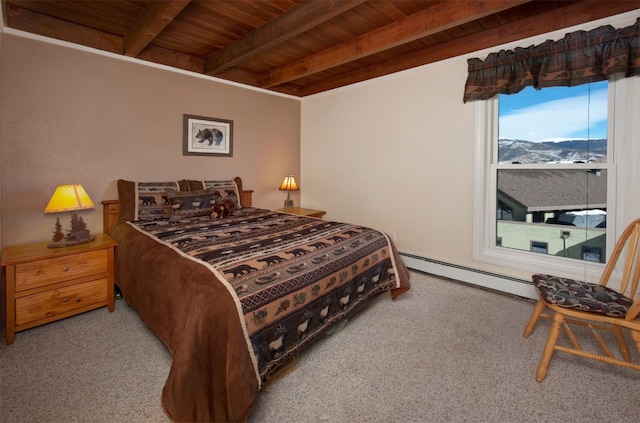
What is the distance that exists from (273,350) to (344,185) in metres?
2.78

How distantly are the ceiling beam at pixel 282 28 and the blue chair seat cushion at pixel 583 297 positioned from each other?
7.05ft

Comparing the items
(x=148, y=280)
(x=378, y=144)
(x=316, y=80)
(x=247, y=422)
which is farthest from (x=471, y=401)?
(x=316, y=80)

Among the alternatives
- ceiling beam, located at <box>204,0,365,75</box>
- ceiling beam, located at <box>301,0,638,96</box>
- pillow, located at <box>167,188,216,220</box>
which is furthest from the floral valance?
pillow, located at <box>167,188,216,220</box>

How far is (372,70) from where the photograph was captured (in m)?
3.51

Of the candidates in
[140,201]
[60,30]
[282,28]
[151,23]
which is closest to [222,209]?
[140,201]

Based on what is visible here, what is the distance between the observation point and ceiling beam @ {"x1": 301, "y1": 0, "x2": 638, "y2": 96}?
216 centimetres

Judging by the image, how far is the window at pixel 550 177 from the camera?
2.28 m

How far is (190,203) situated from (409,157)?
2.37 meters

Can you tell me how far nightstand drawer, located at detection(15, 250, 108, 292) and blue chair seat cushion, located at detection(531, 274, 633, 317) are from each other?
307 centimetres

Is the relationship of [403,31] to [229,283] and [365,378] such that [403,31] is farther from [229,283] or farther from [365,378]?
[365,378]

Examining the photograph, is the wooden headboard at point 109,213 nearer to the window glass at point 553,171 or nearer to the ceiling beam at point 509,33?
the ceiling beam at point 509,33

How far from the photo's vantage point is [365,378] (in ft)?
5.37

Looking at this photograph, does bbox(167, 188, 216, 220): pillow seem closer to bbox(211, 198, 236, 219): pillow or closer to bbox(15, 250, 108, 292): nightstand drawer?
bbox(211, 198, 236, 219): pillow

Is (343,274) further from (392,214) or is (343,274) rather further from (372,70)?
(372,70)
